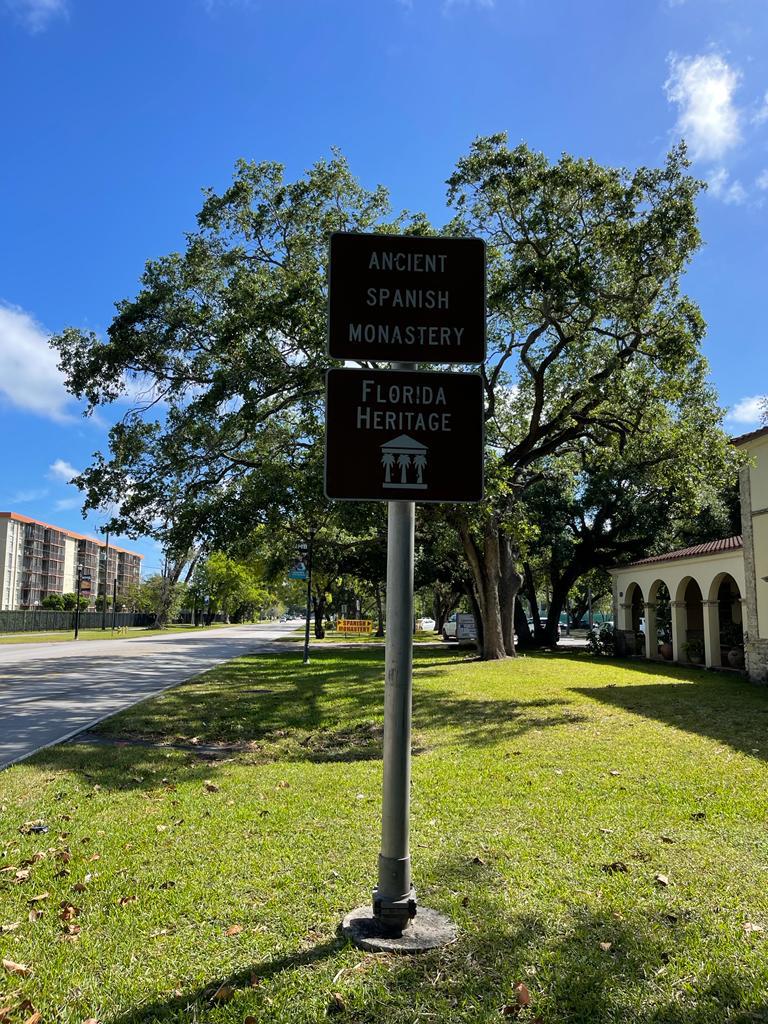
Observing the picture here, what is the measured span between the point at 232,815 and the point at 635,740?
5.09 metres

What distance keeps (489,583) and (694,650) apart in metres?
6.85

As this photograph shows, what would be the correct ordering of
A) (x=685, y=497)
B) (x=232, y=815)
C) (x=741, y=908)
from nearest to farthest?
1. (x=741, y=908)
2. (x=232, y=815)
3. (x=685, y=497)

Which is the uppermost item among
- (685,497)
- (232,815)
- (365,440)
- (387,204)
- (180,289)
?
(387,204)

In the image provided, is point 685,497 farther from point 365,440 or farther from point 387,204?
point 365,440

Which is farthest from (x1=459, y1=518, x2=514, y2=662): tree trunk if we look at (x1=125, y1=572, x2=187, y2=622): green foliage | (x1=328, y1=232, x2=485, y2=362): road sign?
(x1=125, y1=572, x2=187, y2=622): green foliage

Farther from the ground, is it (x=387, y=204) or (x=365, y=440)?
(x=387, y=204)

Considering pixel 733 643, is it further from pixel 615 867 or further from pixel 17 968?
pixel 17 968

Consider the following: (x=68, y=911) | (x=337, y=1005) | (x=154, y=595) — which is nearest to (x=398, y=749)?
(x=337, y=1005)

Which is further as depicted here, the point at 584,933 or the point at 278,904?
the point at 278,904

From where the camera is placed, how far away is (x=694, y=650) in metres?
22.1

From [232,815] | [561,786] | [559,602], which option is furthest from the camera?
[559,602]

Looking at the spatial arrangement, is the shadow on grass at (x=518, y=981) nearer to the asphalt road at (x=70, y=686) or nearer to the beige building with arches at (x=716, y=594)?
the asphalt road at (x=70, y=686)

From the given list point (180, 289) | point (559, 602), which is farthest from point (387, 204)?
point (559, 602)

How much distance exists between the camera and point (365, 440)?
3.40 meters
